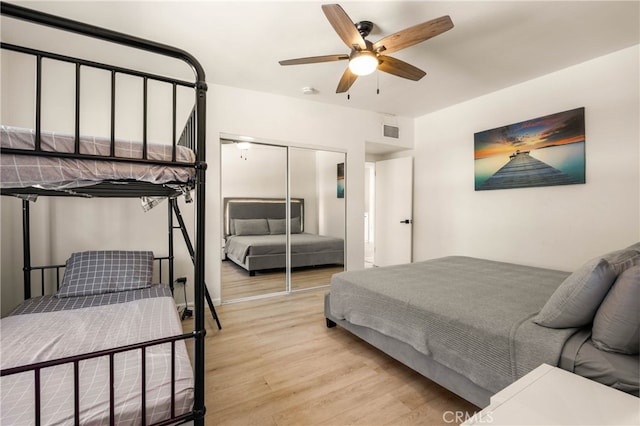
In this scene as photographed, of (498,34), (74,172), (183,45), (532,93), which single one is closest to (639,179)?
(532,93)

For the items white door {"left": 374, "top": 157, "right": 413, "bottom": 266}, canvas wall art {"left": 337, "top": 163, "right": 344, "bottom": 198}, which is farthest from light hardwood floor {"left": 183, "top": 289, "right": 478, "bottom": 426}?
white door {"left": 374, "top": 157, "right": 413, "bottom": 266}

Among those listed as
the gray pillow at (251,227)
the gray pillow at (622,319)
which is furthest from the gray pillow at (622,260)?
the gray pillow at (251,227)

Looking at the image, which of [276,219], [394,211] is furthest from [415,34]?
[394,211]

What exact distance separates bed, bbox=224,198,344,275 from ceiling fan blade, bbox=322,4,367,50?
2.25 m

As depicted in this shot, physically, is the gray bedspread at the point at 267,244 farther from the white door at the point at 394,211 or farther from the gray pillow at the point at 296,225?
the white door at the point at 394,211

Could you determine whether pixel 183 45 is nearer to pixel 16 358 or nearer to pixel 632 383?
pixel 16 358

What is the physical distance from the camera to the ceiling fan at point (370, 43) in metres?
1.72

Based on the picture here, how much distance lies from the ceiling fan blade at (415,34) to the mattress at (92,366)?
2240mm

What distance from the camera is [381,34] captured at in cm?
235

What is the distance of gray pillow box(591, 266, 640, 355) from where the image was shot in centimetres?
111

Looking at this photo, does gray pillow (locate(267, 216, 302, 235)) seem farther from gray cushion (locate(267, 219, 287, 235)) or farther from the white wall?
the white wall

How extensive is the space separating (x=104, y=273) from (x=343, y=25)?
2.62 meters

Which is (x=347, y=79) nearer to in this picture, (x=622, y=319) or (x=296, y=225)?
(x=296, y=225)

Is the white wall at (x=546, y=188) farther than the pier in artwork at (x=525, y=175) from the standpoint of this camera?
No
